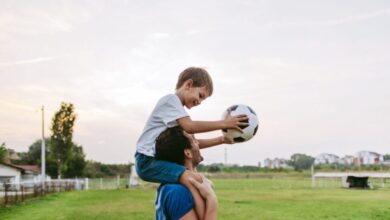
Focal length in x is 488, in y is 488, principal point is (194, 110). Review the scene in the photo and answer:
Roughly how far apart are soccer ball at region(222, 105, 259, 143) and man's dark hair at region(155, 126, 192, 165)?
92 cm

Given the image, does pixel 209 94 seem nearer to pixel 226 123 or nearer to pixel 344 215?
pixel 226 123

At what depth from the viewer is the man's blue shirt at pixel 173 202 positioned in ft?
11.9

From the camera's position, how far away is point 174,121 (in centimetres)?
423

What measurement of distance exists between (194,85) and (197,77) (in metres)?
0.08

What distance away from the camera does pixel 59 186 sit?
119 feet

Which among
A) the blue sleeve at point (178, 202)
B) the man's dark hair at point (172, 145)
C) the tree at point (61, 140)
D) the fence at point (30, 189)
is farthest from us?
the tree at point (61, 140)

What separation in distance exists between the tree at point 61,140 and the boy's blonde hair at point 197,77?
5353 centimetres

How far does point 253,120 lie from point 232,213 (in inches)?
449

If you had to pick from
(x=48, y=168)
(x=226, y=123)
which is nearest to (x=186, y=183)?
(x=226, y=123)

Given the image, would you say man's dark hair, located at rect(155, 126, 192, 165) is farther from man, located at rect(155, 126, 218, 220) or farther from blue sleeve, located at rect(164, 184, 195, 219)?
blue sleeve, located at rect(164, 184, 195, 219)

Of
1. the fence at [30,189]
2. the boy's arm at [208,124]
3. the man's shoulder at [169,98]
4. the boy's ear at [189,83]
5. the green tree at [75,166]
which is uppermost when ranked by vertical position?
the boy's ear at [189,83]

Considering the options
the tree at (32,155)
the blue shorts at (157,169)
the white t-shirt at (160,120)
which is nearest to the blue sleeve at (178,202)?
the blue shorts at (157,169)

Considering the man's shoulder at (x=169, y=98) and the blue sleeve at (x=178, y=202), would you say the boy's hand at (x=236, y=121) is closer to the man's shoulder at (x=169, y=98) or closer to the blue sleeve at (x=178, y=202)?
the man's shoulder at (x=169, y=98)

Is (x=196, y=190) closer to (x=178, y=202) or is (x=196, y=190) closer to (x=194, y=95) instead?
(x=178, y=202)
